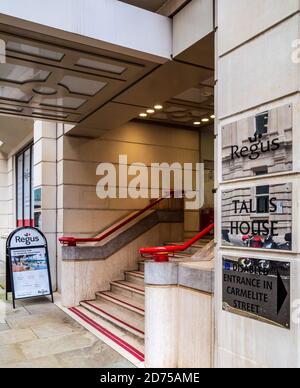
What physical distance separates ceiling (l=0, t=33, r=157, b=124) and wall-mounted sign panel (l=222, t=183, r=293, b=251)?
2191 mm

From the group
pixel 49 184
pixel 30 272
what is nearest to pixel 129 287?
pixel 30 272

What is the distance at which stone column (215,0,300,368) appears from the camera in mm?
2584

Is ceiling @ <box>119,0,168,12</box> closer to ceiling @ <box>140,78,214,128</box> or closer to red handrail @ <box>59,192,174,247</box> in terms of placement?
ceiling @ <box>140,78,214,128</box>

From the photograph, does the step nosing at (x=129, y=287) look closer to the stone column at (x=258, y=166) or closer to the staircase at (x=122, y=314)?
the staircase at (x=122, y=314)

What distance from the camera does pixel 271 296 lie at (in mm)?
2736

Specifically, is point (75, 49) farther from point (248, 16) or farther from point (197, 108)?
point (197, 108)

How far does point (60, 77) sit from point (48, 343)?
3494 millimetres

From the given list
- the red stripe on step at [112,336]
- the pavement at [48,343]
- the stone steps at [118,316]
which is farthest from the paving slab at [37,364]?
the stone steps at [118,316]

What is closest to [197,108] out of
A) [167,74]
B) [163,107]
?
[163,107]

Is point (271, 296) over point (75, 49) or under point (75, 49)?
under

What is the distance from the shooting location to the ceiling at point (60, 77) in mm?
4105

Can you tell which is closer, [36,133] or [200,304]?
[200,304]

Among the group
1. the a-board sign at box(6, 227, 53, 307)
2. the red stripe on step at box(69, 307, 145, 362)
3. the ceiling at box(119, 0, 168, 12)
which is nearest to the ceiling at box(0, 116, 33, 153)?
the a-board sign at box(6, 227, 53, 307)
